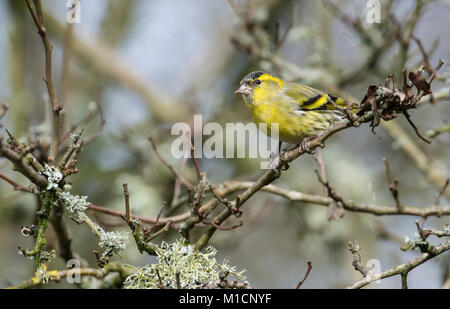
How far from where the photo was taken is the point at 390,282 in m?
6.77

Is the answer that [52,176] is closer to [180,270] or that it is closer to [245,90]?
[180,270]

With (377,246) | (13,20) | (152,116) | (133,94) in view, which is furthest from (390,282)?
(13,20)

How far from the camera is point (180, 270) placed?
2580 millimetres

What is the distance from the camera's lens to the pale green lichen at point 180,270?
A: 252cm

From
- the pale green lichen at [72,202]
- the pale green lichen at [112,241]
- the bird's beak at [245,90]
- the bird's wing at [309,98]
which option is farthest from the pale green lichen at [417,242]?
the bird's beak at [245,90]

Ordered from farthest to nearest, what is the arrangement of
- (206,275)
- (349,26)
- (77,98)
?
(77,98), (349,26), (206,275)

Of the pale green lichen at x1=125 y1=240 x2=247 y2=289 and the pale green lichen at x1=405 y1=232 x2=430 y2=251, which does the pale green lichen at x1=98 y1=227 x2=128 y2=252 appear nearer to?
the pale green lichen at x1=125 y1=240 x2=247 y2=289

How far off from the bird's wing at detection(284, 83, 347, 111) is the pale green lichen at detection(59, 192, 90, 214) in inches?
97.5

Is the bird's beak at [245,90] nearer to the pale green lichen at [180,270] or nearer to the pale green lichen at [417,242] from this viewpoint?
the pale green lichen at [180,270]

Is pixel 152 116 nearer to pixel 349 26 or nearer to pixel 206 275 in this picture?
pixel 349 26

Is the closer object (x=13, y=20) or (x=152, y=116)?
(x=13, y=20)

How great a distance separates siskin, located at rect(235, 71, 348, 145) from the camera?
170 inches

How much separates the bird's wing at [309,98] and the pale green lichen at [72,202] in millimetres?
2477
